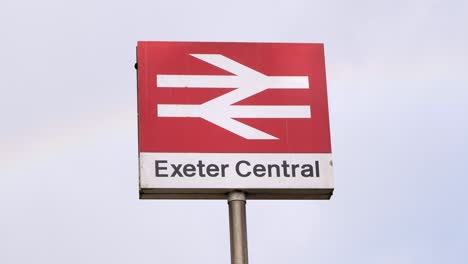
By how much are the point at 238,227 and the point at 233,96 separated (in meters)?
2.17

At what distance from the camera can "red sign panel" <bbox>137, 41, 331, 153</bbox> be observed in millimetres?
24953

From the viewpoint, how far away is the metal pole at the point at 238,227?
2394 cm

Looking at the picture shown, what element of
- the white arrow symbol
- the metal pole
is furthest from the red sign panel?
the metal pole

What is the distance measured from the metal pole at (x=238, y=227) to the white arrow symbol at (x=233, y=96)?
38.0 inches

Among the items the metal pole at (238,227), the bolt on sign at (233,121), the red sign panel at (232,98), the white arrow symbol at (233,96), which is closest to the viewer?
the metal pole at (238,227)

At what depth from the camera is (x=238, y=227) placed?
24.2 m

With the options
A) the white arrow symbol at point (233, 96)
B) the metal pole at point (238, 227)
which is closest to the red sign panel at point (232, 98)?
the white arrow symbol at point (233, 96)

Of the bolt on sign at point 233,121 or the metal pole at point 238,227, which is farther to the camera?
the bolt on sign at point 233,121

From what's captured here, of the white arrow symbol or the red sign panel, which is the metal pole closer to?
the red sign panel

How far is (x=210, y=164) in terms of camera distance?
24.7m

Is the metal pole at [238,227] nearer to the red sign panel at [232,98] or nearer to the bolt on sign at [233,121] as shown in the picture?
the bolt on sign at [233,121]

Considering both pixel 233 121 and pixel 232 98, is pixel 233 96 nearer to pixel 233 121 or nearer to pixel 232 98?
pixel 232 98

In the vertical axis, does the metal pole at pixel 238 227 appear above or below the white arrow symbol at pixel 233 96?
below

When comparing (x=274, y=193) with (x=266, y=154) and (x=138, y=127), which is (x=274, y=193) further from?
(x=138, y=127)
